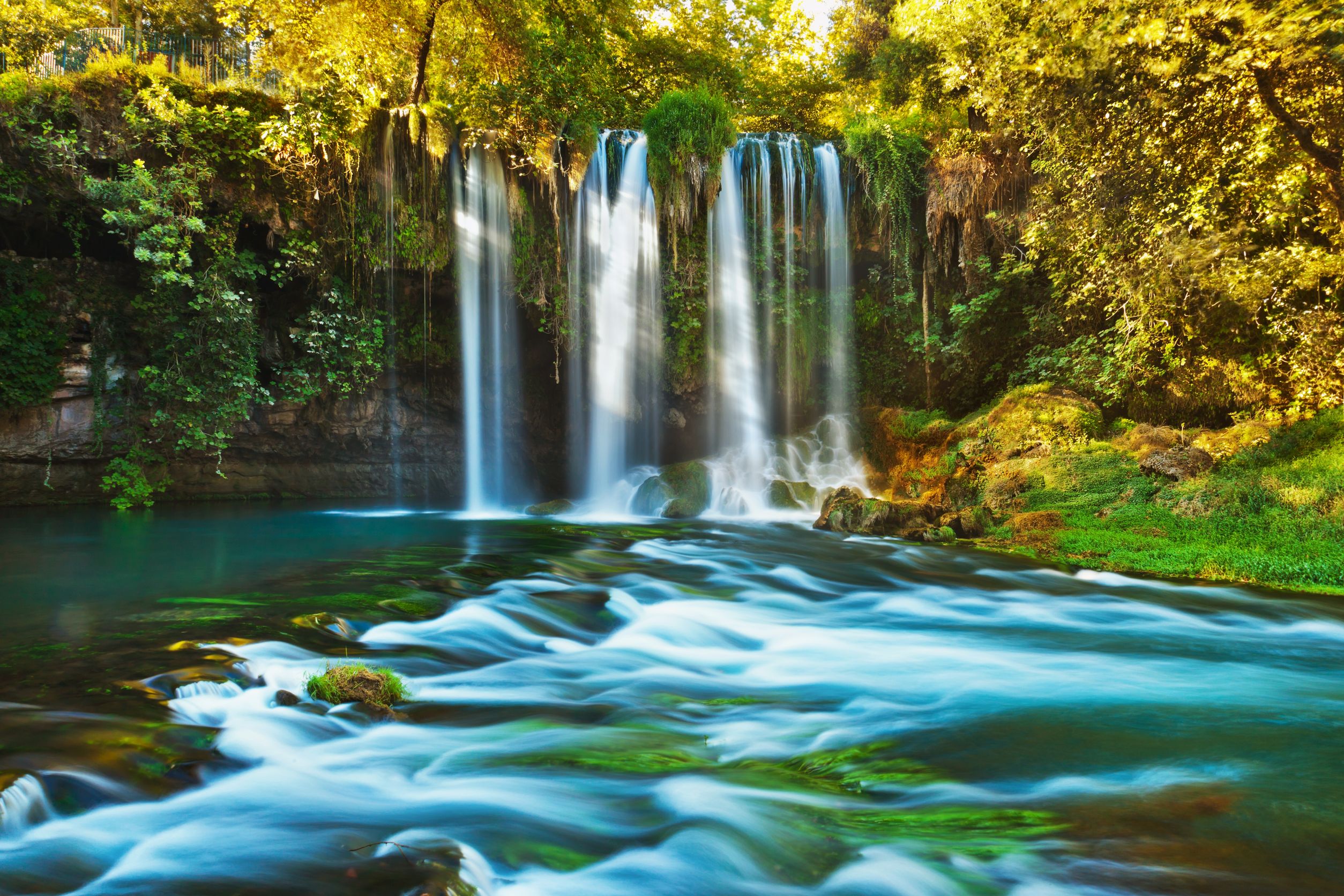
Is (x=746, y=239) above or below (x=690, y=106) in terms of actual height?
below

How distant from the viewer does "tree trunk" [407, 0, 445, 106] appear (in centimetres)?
1406

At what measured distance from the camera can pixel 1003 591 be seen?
7574mm

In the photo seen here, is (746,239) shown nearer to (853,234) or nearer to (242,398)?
(853,234)

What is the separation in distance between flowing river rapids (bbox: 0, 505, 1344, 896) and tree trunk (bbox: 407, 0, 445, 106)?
35.5 ft

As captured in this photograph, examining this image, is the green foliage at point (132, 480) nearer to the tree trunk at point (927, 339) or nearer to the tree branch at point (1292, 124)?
the tree trunk at point (927, 339)

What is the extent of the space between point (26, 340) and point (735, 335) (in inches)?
496

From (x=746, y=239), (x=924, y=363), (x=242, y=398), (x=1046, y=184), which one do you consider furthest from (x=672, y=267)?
(x=242, y=398)

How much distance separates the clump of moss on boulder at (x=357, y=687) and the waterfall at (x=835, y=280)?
1376 cm

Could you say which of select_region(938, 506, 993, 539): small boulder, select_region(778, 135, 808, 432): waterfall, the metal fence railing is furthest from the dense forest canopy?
select_region(938, 506, 993, 539): small boulder

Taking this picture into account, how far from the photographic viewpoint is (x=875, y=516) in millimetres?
10914

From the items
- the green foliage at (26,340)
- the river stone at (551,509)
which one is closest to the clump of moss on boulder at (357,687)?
the river stone at (551,509)

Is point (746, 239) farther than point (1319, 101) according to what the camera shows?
Yes

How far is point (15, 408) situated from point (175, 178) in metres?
4.91

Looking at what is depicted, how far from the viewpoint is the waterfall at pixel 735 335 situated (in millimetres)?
16094
